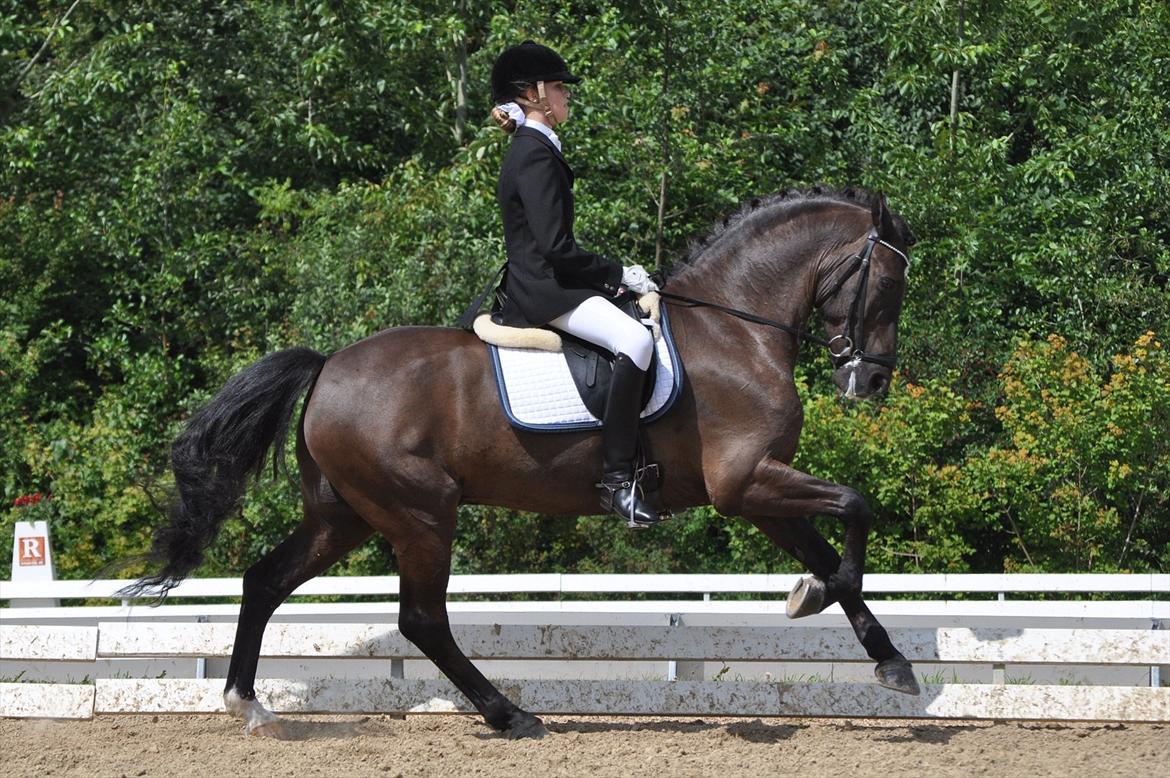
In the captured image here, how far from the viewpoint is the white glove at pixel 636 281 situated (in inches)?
247

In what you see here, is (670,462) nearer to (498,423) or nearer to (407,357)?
(498,423)

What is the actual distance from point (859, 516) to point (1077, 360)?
6.50 meters

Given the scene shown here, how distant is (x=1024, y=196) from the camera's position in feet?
45.8

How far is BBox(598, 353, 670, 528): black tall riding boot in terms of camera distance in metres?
6.00

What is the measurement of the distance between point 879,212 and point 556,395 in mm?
1744

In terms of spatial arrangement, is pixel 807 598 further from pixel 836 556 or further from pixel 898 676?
pixel 898 676

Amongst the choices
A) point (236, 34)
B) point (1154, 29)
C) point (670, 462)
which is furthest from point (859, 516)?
point (236, 34)

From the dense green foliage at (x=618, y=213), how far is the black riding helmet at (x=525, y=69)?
590 cm

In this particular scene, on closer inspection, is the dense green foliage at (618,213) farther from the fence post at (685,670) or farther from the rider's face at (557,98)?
the rider's face at (557,98)

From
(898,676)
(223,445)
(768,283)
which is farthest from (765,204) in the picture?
(223,445)

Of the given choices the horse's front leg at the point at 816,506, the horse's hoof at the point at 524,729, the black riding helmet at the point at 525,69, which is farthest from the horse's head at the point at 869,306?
the horse's hoof at the point at 524,729

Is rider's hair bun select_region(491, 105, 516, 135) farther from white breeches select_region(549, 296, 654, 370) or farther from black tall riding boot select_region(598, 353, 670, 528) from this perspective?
black tall riding boot select_region(598, 353, 670, 528)

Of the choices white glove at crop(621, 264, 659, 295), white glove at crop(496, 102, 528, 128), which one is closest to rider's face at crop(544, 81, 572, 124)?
white glove at crop(496, 102, 528, 128)

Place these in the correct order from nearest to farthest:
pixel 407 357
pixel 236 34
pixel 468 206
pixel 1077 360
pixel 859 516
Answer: pixel 859 516 < pixel 407 357 < pixel 1077 360 < pixel 468 206 < pixel 236 34
